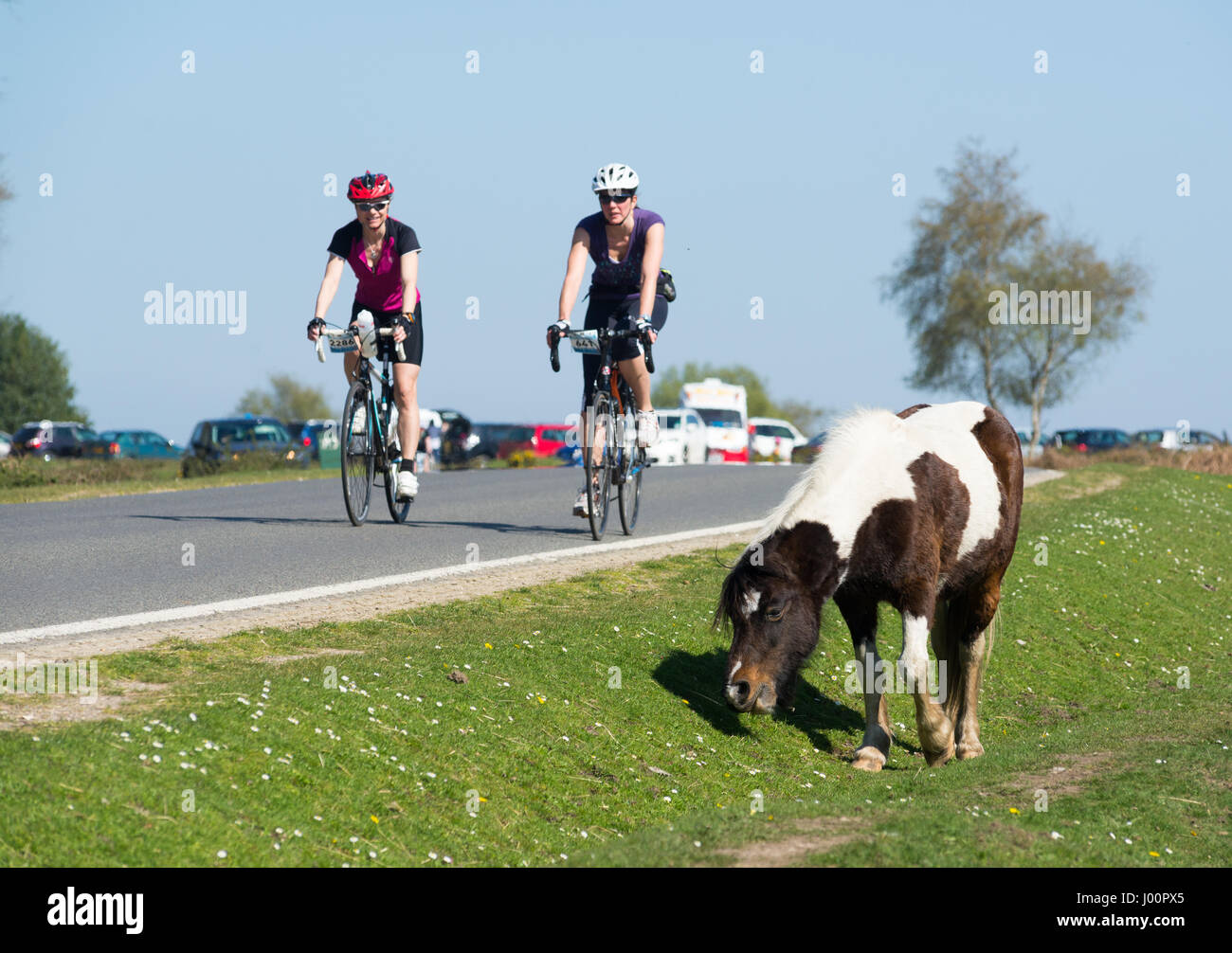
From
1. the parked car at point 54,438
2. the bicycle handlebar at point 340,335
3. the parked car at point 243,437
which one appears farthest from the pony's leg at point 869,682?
the parked car at point 54,438

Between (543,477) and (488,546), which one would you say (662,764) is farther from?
(543,477)

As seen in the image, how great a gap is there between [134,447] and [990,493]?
1904 inches

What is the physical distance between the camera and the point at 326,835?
4785 mm

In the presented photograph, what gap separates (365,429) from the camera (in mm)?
11852

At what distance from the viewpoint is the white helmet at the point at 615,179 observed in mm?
10602

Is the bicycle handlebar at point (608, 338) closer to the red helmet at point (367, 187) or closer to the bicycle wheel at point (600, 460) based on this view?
the bicycle wheel at point (600, 460)

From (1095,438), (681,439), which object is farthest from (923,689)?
(1095,438)

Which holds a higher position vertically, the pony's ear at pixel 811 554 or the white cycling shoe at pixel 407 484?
the white cycling shoe at pixel 407 484

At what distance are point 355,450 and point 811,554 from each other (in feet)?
20.4

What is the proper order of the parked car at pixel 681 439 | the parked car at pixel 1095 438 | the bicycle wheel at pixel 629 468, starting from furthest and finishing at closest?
the parked car at pixel 1095 438 → the parked car at pixel 681 439 → the bicycle wheel at pixel 629 468

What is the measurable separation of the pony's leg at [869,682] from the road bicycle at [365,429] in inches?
222

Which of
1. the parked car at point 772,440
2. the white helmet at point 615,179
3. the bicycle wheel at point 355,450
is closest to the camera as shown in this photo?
the white helmet at point 615,179

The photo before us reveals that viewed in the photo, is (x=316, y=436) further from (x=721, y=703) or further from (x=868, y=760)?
(x=868, y=760)
